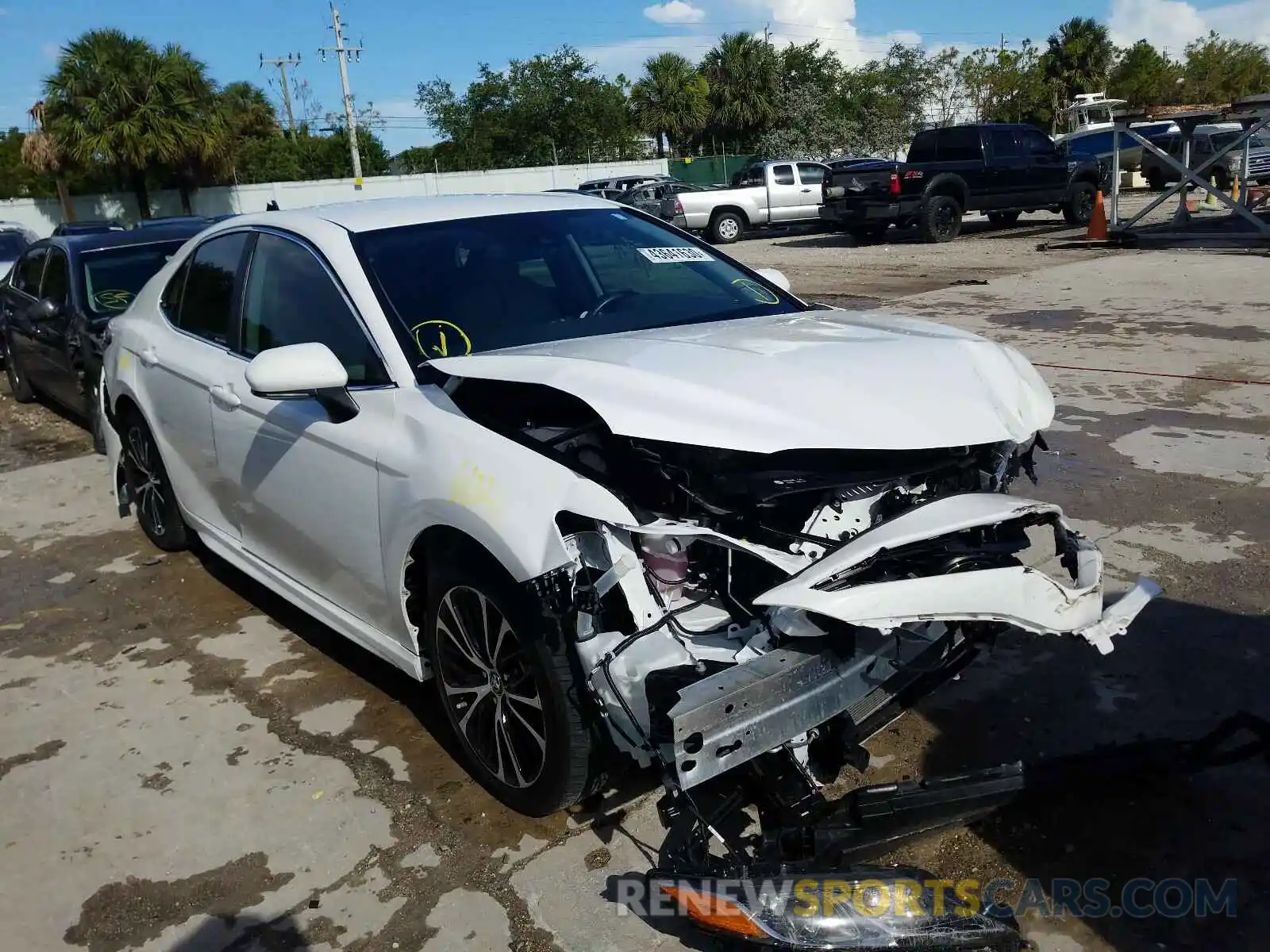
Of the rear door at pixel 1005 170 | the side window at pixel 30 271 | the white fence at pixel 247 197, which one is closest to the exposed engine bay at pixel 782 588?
the side window at pixel 30 271

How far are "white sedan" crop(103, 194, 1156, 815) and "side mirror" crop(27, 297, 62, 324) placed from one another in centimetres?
451

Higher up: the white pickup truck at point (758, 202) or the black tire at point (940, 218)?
the white pickup truck at point (758, 202)

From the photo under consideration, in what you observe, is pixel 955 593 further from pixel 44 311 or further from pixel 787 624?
pixel 44 311

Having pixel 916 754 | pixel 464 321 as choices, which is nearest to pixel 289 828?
pixel 464 321

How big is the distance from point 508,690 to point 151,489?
323cm

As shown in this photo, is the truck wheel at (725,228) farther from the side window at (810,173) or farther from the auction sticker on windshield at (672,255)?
the auction sticker on windshield at (672,255)

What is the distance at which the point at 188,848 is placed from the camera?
3.14m

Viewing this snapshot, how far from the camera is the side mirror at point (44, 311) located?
7500 mm

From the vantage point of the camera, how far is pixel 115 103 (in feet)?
107

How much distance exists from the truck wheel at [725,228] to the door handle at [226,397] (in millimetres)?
21354

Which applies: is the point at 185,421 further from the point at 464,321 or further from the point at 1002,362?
the point at 1002,362

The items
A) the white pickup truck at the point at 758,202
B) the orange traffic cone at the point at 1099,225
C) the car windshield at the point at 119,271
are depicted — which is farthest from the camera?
the white pickup truck at the point at 758,202

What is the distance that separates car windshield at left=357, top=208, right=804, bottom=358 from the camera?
137 inches

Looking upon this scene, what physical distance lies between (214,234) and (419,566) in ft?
7.33
